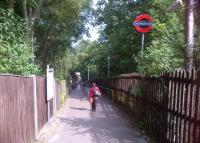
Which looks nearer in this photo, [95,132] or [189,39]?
[189,39]

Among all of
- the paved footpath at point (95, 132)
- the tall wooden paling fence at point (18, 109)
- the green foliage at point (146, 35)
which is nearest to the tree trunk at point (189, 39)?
the green foliage at point (146, 35)

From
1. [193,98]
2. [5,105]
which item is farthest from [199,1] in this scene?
[5,105]

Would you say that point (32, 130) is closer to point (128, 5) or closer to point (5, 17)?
point (5, 17)

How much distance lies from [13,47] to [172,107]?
695 centimetres

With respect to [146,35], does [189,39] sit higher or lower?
lower

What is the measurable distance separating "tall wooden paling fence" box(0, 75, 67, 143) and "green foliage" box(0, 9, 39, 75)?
3.95ft

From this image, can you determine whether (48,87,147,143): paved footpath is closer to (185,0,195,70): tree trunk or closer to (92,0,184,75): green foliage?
(92,0,184,75): green foliage

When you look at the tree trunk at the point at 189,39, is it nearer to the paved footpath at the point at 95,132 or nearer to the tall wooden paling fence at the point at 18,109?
the paved footpath at the point at 95,132

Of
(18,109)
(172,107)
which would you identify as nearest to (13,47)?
(18,109)

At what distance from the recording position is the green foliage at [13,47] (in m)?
14.0

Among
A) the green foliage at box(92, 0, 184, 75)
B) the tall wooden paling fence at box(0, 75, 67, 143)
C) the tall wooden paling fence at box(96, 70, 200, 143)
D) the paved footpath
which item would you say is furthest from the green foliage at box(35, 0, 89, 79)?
the tall wooden paling fence at box(0, 75, 67, 143)

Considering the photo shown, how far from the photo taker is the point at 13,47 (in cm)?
1513

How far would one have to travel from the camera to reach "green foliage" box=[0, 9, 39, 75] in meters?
14.0

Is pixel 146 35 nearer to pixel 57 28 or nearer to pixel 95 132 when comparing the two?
pixel 57 28
